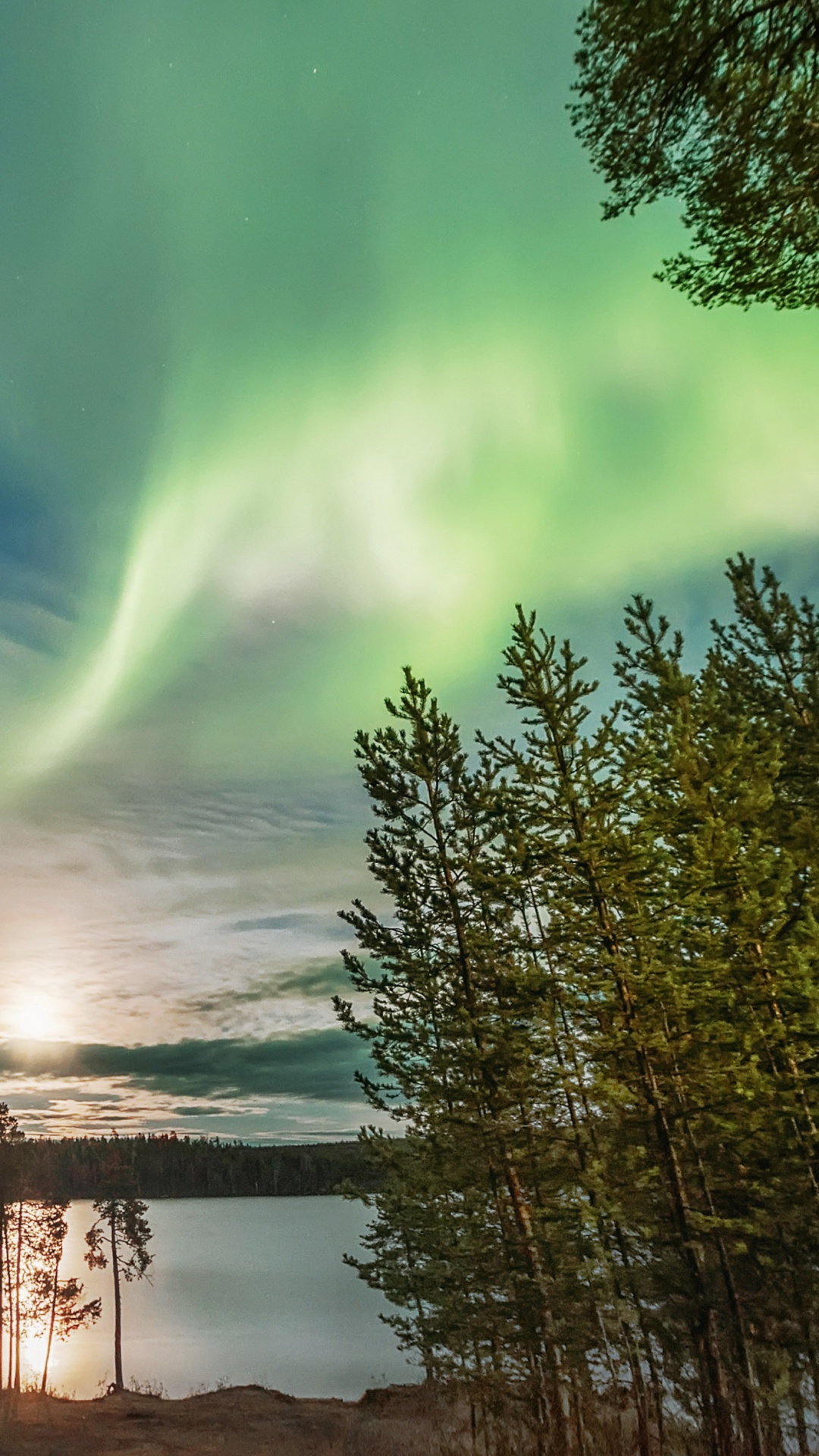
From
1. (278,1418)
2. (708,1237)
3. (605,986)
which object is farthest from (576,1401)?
(278,1418)

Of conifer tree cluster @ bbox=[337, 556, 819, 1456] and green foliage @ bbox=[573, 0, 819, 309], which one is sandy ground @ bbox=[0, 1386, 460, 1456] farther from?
green foliage @ bbox=[573, 0, 819, 309]

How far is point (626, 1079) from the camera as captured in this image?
12211 millimetres

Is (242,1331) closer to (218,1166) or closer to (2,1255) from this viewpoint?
(2,1255)

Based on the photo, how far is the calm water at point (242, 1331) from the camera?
5100cm

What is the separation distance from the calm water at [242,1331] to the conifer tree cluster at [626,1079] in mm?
38778

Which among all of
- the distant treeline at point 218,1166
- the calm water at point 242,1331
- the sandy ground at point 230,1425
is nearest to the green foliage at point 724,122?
the sandy ground at point 230,1425

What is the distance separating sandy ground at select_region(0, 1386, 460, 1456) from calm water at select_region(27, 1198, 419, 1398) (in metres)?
21.6

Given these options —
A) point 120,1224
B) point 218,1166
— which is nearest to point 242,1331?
point 120,1224

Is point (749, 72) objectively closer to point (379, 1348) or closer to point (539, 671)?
point (539, 671)

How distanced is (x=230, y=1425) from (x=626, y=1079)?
20895 millimetres

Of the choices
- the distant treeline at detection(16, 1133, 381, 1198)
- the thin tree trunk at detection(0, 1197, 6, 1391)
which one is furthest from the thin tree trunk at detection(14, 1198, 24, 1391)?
the distant treeline at detection(16, 1133, 381, 1198)

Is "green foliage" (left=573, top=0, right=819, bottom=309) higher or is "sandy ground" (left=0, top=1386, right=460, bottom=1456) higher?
"green foliage" (left=573, top=0, right=819, bottom=309)

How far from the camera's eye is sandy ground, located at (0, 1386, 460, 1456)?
66.7 ft

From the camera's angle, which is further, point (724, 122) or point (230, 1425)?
point (230, 1425)
